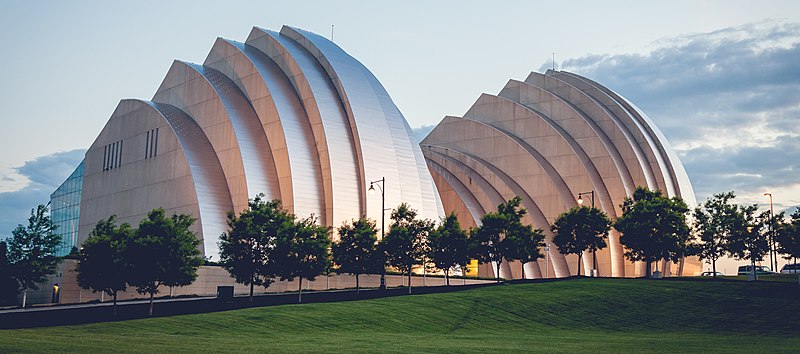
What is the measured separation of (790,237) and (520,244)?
66.1ft

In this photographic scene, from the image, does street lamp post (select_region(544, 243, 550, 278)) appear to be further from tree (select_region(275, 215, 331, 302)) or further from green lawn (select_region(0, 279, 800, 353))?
tree (select_region(275, 215, 331, 302))

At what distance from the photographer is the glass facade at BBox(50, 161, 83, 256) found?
8306 centimetres

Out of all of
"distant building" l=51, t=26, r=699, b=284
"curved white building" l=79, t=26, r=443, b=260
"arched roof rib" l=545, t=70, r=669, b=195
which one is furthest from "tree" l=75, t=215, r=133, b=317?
"arched roof rib" l=545, t=70, r=669, b=195

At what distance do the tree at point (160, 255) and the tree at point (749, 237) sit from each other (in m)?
38.8

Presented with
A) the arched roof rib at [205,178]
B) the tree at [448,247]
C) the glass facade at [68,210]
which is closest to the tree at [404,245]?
the tree at [448,247]

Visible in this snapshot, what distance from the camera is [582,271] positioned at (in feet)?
248

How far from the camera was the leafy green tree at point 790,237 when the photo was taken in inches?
2352

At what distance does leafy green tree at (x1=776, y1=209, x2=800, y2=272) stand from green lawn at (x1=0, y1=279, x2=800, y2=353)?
6.18 meters

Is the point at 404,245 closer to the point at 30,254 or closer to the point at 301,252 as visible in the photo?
the point at 301,252

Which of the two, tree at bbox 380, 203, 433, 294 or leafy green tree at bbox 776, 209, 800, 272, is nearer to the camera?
tree at bbox 380, 203, 433, 294

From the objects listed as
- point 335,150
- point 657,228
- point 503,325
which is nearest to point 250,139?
point 335,150

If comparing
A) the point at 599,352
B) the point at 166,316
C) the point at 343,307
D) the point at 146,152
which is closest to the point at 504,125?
the point at 146,152

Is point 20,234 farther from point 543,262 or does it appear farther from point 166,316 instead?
point 543,262

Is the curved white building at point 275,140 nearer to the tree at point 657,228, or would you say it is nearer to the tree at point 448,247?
the tree at point 448,247
